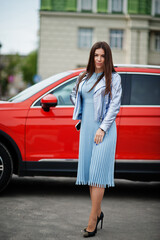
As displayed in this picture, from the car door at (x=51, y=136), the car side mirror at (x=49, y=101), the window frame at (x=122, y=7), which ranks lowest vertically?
the car door at (x=51, y=136)

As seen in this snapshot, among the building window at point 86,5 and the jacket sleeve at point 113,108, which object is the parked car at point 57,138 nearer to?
the jacket sleeve at point 113,108

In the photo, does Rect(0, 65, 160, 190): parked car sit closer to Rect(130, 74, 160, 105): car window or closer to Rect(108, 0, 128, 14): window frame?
Rect(130, 74, 160, 105): car window

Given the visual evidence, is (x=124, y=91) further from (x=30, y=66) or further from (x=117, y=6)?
(x=30, y=66)

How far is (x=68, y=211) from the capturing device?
4586 mm

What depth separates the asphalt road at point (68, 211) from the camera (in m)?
3.79

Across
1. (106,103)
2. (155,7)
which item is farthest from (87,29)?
(106,103)

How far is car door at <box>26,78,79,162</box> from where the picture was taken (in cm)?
500

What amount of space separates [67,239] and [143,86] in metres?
2.56

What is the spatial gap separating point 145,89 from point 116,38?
84.3ft

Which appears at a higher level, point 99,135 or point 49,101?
point 49,101

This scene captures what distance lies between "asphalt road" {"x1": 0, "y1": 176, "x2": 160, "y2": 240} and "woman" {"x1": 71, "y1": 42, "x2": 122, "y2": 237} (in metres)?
0.36

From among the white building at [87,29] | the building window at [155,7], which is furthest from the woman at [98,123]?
the building window at [155,7]

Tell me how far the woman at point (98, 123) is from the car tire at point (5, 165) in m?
1.51

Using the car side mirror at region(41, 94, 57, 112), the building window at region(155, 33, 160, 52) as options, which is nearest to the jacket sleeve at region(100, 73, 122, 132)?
the car side mirror at region(41, 94, 57, 112)
